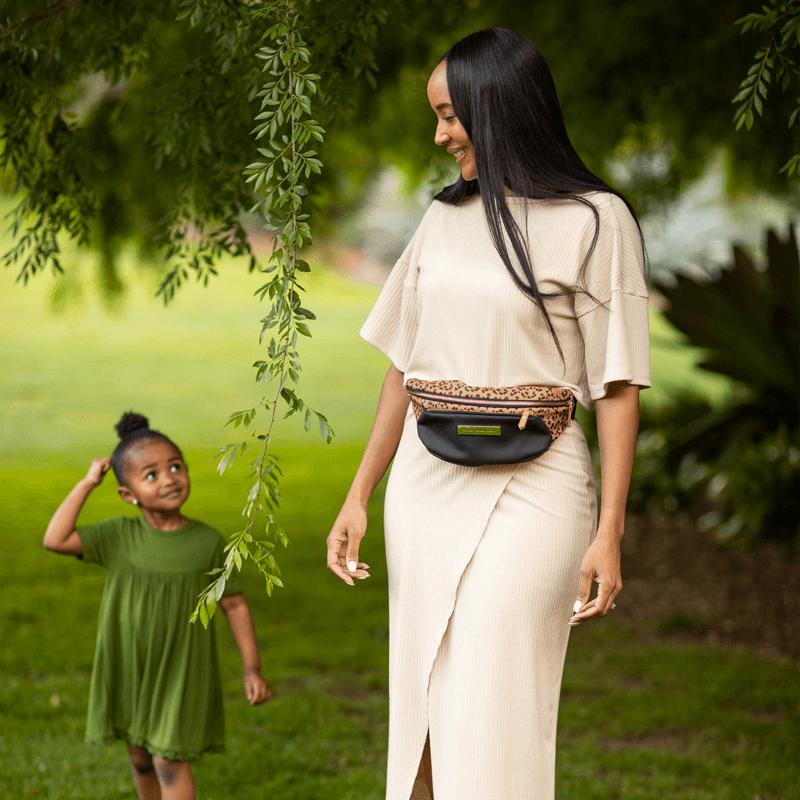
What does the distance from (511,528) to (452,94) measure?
0.90 m

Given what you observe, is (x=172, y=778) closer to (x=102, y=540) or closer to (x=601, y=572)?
(x=102, y=540)

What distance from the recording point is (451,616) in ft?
8.93

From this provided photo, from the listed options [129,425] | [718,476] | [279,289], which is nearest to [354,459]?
[718,476]

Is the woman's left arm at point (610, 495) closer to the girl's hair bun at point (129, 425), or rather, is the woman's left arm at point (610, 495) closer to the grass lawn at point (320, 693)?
the girl's hair bun at point (129, 425)

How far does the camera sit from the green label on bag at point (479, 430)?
2.66 metres

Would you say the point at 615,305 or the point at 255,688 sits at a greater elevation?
the point at 615,305

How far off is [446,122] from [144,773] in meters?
2.16

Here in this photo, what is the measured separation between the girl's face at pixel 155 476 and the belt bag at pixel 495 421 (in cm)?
121

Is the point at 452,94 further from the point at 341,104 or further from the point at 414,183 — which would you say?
the point at 414,183

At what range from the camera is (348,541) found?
2.92 meters

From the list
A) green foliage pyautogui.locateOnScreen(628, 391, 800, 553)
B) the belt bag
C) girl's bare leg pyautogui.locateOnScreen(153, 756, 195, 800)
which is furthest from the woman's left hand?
green foliage pyautogui.locateOnScreen(628, 391, 800, 553)

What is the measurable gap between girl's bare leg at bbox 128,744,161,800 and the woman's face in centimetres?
203

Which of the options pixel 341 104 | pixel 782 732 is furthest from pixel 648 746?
pixel 341 104

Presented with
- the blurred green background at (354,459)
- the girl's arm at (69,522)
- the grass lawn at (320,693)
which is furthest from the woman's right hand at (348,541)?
the grass lawn at (320,693)
